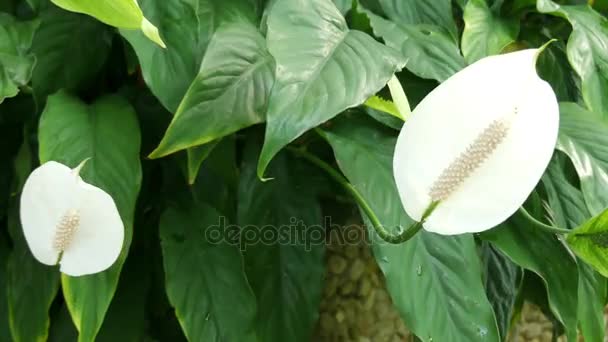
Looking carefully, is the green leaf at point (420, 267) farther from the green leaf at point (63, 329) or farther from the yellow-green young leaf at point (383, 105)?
the green leaf at point (63, 329)

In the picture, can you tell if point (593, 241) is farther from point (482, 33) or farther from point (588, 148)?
point (482, 33)

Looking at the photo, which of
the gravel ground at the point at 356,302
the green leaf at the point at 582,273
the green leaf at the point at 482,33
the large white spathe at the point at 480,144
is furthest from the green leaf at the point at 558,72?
the large white spathe at the point at 480,144

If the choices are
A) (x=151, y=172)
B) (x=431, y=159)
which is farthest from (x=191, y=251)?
(x=431, y=159)

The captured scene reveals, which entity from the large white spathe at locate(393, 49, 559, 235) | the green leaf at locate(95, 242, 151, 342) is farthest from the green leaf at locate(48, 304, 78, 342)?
the large white spathe at locate(393, 49, 559, 235)

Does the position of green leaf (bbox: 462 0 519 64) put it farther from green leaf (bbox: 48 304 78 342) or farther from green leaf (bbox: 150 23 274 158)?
green leaf (bbox: 48 304 78 342)

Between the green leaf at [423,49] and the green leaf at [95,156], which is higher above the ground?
the green leaf at [423,49]

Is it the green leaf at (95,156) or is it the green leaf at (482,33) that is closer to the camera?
the green leaf at (95,156)
